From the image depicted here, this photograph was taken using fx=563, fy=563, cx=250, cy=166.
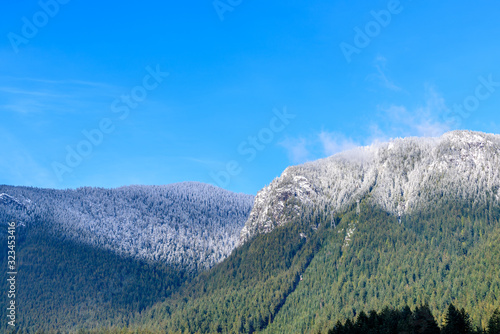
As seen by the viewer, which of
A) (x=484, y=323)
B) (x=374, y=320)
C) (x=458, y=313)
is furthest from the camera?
(x=484, y=323)

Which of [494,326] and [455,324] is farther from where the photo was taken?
[494,326]

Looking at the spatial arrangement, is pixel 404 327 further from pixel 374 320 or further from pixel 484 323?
pixel 484 323

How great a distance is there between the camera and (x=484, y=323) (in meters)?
179

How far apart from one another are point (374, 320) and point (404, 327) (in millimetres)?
16404

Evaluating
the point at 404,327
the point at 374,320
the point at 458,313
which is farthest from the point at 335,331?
the point at 458,313

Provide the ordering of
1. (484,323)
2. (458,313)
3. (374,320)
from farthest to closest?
(484,323)
(374,320)
(458,313)

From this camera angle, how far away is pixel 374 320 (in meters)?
152

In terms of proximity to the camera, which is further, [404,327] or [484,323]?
[484,323]


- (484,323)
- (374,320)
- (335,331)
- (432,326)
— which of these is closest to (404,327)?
(432,326)

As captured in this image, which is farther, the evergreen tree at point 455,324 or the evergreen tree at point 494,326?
the evergreen tree at point 494,326

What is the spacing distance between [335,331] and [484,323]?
5437 centimetres

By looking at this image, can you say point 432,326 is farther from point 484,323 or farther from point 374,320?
point 484,323

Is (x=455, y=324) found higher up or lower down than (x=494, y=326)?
lower down

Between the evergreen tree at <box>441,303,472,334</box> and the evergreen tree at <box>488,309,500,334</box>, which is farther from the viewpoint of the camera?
the evergreen tree at <box>488,309,500,334</box>
